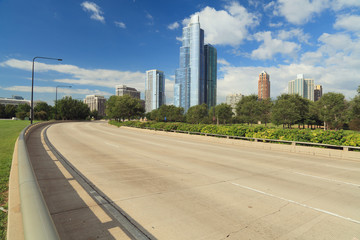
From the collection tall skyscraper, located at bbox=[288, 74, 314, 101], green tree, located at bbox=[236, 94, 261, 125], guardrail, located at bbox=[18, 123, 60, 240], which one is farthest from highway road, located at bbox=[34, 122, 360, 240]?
tall skyscraper, located at bbox=[288, 74, 314, 101]

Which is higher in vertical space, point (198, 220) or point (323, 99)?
point (323, 99)

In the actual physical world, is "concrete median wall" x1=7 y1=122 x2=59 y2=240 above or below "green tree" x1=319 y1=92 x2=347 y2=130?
below

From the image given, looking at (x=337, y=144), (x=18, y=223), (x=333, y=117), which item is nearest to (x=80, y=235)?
(x=18, y=223)

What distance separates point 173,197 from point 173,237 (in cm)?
187

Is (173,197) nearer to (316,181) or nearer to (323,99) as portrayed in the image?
(316,181)

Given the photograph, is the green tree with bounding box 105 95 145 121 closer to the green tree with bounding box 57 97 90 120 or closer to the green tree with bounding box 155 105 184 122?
the green tree with bounding box 155 105 184 122

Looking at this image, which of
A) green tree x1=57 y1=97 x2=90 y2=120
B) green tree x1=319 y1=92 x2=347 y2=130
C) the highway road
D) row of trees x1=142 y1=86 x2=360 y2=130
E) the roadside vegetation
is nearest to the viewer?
the highway road

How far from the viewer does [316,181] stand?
294 inches

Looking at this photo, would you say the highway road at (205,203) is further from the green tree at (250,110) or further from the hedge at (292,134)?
the green tree at (250,110)

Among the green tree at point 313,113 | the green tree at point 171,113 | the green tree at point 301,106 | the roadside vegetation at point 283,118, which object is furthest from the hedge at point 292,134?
the green tree at point 171,113

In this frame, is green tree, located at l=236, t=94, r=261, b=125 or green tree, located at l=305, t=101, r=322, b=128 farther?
green tree, located at l=236, t=94, r=261, b=125

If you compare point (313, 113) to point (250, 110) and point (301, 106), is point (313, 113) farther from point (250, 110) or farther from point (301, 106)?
point (250, 110)

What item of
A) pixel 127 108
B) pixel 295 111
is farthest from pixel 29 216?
pixel 295 111

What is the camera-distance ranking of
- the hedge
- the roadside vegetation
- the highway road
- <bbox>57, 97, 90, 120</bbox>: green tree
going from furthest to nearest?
<bbox>57, 97, 90, 120</bbox>: green tree → the roadside vegetation → the hedge → the highway road
